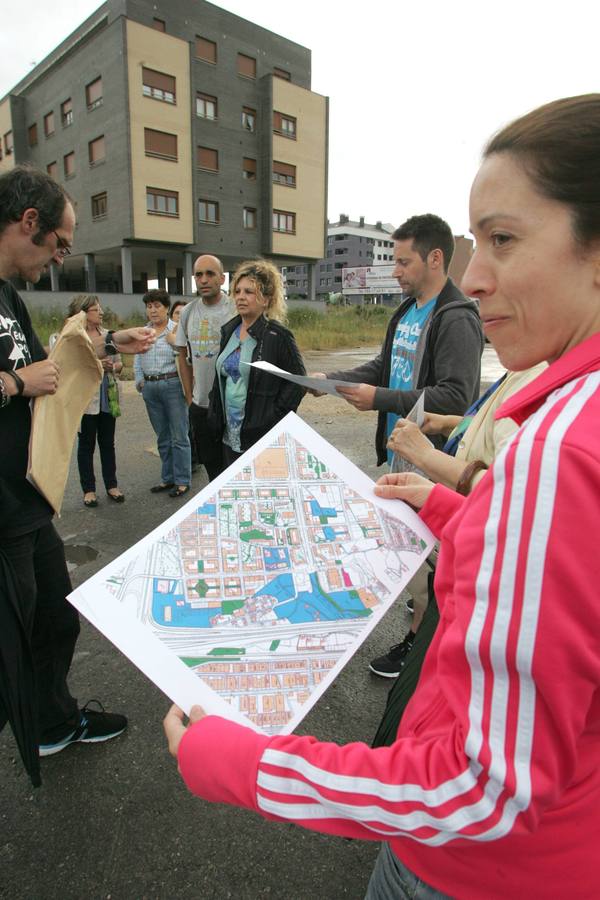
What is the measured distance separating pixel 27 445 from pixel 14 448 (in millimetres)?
51

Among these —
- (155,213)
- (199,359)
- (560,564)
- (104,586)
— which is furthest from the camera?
(155,213)

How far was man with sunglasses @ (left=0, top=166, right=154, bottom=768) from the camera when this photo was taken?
5.99 feet

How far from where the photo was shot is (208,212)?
93.5ft

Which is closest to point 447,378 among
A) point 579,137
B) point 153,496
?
point 579,137

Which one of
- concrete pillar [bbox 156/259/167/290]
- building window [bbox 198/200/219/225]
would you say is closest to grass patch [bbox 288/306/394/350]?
building window [bbox 198/200/219/225]

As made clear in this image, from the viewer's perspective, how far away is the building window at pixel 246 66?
93.7 feet

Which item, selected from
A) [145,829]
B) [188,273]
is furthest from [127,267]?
[145,829]

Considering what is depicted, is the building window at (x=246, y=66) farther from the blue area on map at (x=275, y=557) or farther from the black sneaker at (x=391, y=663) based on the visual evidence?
the blue area on map at (x=275, y=557)

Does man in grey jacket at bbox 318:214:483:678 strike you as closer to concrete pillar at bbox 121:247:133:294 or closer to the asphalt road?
the asphalt road

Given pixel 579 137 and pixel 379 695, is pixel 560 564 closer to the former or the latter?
pixel 579 137

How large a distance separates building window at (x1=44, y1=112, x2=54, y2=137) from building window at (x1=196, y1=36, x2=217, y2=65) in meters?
9.09

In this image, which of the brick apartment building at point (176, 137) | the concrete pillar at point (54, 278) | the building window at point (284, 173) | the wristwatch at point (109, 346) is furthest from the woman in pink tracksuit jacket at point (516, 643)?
the concrete pillar at point (54, 278)

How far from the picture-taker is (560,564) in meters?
0.55

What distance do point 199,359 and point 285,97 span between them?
31.5 metres
